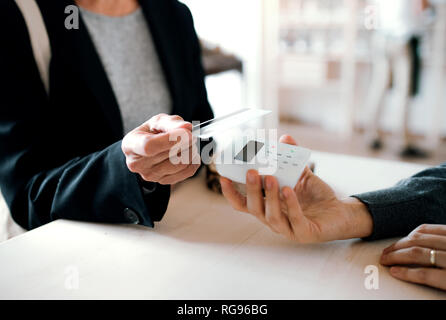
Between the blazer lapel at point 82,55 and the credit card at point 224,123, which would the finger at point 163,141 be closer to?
the credit card at point 224,123

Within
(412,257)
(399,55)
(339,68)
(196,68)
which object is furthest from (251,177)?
(339,68)

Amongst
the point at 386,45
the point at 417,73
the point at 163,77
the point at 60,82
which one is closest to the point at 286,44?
the point at 386,45

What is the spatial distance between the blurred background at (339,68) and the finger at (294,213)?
6.47ft

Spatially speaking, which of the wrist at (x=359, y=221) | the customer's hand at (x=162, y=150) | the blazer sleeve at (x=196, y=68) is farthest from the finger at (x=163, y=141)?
the blazer sleeve at (x=196, y=68)

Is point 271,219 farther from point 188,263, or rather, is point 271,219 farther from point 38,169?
point 38,169

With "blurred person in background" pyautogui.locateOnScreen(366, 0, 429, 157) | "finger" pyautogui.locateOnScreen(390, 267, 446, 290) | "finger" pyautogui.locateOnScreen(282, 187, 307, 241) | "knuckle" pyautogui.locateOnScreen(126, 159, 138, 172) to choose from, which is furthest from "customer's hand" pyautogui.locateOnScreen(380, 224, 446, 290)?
"blurred person in background" pyautogui.locateOnScreen(366, 0, 429, 157)

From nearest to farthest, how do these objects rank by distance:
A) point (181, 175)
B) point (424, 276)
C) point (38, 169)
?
point (424, 276) → point (181, 175) → point (38, 169)

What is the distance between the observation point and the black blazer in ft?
2.19

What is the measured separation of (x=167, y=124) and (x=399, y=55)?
103 inches

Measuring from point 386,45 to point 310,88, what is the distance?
2.81ft

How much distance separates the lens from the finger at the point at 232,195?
1.88ft

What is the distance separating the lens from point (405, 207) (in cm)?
63

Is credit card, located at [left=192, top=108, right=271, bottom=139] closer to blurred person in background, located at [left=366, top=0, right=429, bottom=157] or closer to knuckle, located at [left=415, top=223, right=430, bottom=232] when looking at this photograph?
knuckle, located at [left=415, top=223, right=430, bottom=232]

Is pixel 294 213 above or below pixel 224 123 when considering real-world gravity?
below
